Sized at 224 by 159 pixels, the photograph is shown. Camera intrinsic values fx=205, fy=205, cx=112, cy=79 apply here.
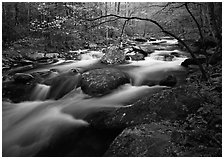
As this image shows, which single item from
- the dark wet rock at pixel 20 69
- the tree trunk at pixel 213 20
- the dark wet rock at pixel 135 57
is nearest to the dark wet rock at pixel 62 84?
the dark wet rock at pixel 20 69

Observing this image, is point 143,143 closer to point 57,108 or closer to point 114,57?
point 57,108

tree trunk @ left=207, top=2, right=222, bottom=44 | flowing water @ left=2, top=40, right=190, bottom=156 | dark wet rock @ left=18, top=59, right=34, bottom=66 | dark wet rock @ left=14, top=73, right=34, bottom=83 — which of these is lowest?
flowing water @ left=2, top=40, right=190, bottom=156

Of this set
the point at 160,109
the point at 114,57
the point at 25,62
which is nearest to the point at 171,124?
the point at 160,109

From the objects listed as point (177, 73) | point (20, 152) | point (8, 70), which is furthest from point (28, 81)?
point (177, 73)

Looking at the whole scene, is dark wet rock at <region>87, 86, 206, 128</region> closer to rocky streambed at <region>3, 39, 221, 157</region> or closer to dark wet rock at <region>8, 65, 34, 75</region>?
rocky streambed at <region>3, 39, 221, 157</region>

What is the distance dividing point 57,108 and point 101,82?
1425 millimetres

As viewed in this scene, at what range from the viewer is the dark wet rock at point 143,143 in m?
2.81

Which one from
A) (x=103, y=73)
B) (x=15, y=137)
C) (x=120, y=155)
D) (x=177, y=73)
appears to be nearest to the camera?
(x=120, y=155)

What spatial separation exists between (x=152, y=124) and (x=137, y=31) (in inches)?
970

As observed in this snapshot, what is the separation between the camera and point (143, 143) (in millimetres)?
2951

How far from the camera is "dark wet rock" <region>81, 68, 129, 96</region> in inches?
230

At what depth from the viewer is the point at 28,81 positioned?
731 cm

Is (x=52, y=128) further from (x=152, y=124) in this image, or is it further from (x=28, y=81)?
(x=28, y=81)

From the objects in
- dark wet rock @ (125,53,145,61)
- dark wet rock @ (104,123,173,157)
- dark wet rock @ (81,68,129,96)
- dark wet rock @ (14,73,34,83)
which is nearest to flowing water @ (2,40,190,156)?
dark wet rock @ (81,68,129,96)
